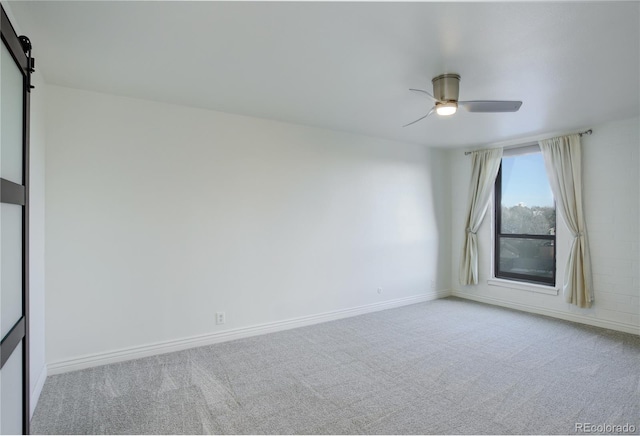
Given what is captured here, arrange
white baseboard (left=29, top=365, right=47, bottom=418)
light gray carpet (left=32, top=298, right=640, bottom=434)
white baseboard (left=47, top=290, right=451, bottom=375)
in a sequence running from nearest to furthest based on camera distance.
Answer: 1. light gray carpet (left=32, top=298, right=640, bottom=434)
2. white baseboard (left=29, top=365, right=47, bottom=418)
3. white baseboard (left=47, top=290, right=451, bottom=375)

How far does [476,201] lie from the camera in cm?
542

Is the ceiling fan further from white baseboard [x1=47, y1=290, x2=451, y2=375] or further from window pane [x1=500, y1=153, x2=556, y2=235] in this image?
white baseboard [x1=47, y1=290, x2=451, y2=375]

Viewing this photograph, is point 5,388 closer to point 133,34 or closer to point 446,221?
point 133,34

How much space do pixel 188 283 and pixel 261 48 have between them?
7.86ft

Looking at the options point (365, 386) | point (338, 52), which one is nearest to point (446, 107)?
point (338, 52)

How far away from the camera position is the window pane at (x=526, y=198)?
4820 millimetres

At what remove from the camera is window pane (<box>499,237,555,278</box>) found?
4.82 meters

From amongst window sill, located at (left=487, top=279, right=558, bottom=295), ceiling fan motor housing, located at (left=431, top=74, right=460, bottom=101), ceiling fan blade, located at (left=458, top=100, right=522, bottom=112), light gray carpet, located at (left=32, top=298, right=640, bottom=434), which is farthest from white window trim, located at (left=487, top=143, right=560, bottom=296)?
ceiling fan motor housing, located at (left=431, top=74, right=460, bottom=101)

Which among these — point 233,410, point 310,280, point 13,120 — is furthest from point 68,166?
point 310,280

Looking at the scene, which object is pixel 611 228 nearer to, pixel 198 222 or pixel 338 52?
pixel 338 52

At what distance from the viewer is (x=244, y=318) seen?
12.6 feet

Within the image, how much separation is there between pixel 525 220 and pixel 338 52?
13.6 feet

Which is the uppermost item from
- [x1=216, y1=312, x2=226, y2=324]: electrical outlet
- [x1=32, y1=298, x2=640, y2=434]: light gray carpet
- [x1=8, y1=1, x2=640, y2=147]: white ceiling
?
[x1=8, y1=1, x2=640, y2=147]: white ceiling

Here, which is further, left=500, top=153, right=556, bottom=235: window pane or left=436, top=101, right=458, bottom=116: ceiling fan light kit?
left=500, top=153, right=556, bottom=235: window pane
